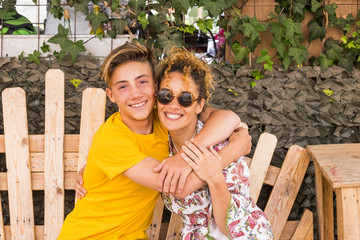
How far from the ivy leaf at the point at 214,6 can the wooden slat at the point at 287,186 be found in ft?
2.86

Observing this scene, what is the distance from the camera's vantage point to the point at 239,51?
2473 mm

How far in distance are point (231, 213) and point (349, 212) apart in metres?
0.53

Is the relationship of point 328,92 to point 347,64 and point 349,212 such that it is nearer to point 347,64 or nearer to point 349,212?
point 347,64

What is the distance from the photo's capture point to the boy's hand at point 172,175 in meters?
1.47

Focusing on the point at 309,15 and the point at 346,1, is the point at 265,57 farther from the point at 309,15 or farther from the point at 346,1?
the point at 346,1

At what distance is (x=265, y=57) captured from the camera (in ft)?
8.00

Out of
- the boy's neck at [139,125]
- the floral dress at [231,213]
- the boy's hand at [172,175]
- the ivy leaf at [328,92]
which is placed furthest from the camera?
the ivy leaf at [328,92]

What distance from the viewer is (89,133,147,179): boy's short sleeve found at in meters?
→ 1.54

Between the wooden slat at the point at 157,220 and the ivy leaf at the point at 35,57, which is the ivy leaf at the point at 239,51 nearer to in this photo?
the wooden slat at the point at 157,220

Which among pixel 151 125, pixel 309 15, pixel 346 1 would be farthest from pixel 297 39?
pixel 151 125

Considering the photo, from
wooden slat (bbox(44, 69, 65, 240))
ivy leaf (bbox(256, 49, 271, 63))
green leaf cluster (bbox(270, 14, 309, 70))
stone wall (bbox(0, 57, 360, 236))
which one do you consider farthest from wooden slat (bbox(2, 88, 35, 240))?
green leaf cluster (bbox(270, 14, 309, 70))

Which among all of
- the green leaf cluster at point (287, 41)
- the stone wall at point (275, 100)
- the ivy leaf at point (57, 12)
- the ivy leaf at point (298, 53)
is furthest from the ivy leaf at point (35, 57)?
the ivy leaf at point (298, 53)

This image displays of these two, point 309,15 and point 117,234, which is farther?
point 309,15

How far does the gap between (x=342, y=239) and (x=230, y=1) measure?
56.3 inches
